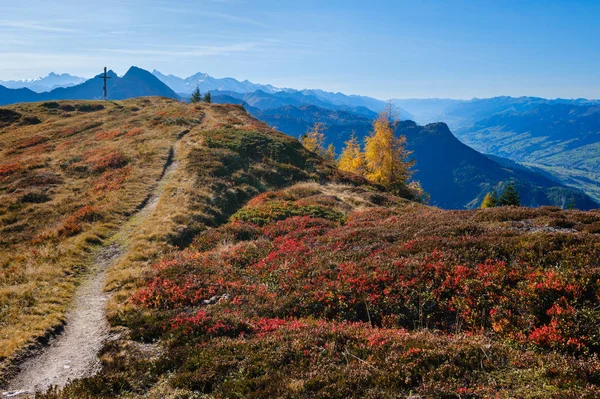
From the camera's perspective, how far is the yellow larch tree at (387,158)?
58.4 metres

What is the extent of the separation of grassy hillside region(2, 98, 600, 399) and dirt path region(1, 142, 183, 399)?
505 mm

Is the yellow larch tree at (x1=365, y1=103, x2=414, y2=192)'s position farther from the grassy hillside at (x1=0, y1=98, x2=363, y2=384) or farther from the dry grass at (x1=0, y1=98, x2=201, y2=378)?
the dry grass at (x1=0, y1=98, x2=201, y2=378)

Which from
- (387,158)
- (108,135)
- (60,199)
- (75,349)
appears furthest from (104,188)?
(387,158)

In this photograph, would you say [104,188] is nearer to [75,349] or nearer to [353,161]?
[75,349]

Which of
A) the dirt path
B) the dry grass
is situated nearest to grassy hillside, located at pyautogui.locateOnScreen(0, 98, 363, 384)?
the dry grass

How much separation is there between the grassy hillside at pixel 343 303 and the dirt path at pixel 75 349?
0.50 meters

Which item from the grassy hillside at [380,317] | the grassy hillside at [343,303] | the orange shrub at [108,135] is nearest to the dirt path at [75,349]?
the grassy hillside at [343,303]

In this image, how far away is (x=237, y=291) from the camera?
14.7 m

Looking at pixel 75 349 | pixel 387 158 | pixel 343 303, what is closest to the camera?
pixel 75 349

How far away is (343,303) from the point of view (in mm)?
12492

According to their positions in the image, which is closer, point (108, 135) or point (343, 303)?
point (343, 303)

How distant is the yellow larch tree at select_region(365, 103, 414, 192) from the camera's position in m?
58.4

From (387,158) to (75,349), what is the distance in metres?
53.8

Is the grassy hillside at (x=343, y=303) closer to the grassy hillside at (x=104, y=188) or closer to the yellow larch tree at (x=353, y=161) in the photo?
the grassy hillside at (x=104, y=188)
